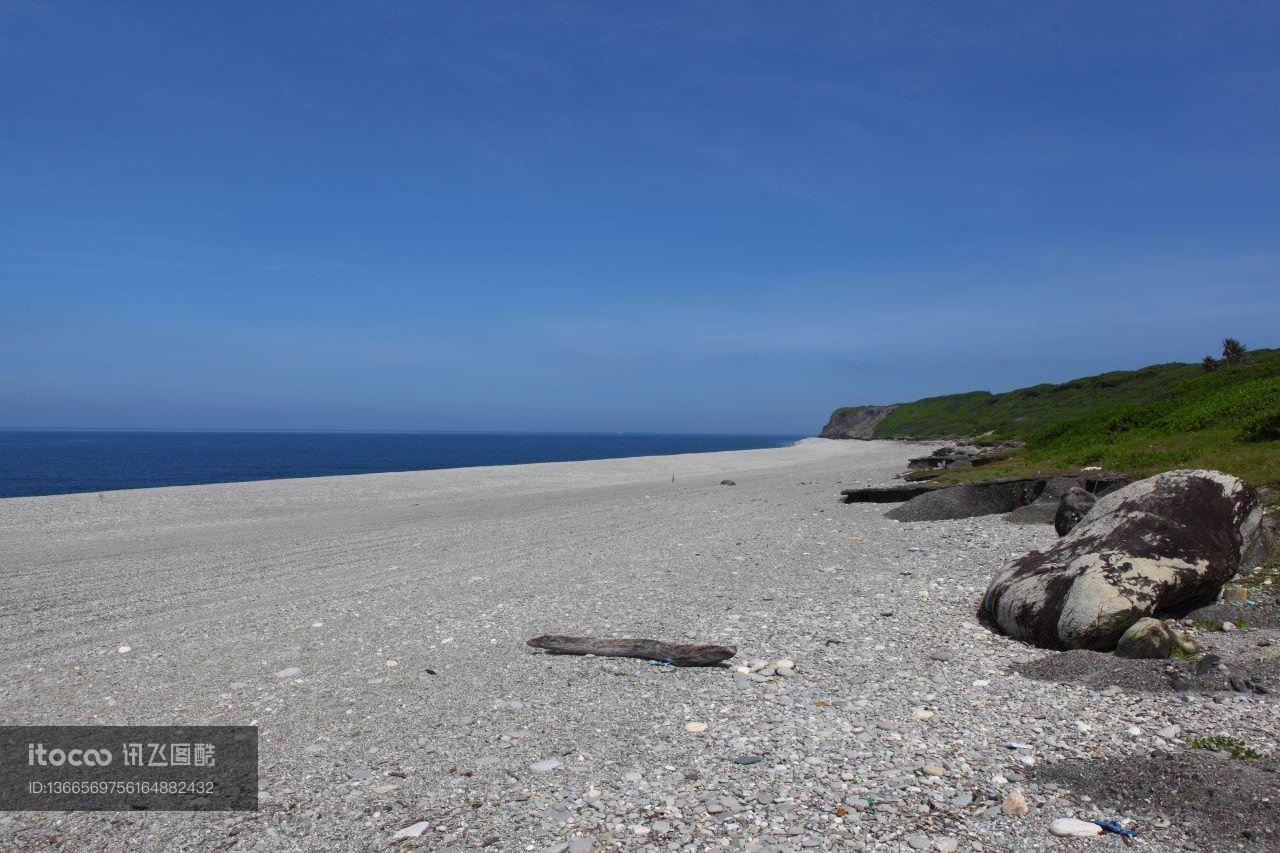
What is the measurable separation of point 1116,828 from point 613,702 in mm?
3549

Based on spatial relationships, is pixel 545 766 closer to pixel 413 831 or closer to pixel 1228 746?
pixel 413 831

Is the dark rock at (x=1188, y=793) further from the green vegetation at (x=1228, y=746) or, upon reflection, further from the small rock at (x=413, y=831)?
the small rock at (x=413, y=831)

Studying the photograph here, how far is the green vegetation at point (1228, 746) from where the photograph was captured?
16.1 ft

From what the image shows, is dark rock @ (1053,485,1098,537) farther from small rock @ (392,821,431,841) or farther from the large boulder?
small rock @ (392,821,431,841)

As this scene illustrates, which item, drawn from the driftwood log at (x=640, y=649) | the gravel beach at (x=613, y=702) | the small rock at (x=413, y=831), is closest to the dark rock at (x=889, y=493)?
the gravel beach at (x=613, y=702)

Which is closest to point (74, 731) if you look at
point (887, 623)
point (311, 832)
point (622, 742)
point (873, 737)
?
point (311, 832)

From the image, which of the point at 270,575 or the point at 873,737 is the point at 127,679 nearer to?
the point at 270,575

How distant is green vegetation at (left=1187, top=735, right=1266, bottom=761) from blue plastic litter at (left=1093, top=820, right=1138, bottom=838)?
4.33 feet

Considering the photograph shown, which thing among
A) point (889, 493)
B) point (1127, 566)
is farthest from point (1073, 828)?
point (889, 493)

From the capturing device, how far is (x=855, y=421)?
148 m

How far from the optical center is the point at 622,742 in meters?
5.52

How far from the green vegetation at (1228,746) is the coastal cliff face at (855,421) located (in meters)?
130

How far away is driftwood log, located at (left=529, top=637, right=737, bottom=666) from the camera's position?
7137 millimetres

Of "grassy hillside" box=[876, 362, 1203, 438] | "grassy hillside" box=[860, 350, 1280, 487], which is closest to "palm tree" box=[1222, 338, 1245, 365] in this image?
"grassy hillside" box=[876, 362, 1203, 438]
